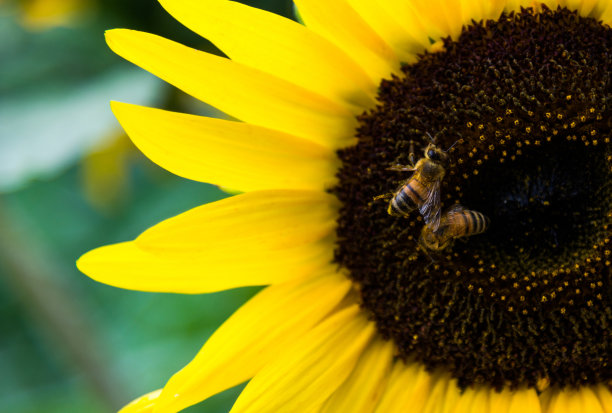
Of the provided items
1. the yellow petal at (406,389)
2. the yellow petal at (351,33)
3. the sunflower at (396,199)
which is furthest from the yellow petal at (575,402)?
the yellow petal at (351,33)

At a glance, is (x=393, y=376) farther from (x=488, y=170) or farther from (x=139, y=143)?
(x=139, y=143)

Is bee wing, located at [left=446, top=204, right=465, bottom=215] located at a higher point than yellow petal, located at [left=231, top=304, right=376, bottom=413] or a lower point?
higher

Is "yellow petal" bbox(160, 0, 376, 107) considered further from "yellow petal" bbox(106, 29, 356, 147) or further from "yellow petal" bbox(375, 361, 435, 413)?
"yellow petal" bbox(375, 361, 435, 413)

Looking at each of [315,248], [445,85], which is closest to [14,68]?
[315,248]

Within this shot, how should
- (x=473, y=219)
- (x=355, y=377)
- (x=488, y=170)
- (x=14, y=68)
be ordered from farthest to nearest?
(x=14, y=68) < (x=355, y=377) < (x=488, y=170) < (x=473, y=219)

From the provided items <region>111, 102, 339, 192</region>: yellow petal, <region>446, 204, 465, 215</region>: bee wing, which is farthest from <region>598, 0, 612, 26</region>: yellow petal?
<region>111, 102, 339, 192</region>: yellow petal

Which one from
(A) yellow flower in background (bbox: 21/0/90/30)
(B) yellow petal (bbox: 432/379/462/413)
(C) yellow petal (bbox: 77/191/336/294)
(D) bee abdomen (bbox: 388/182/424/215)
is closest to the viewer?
(D) bee abdomen (bbox: 388/182/424/215)
